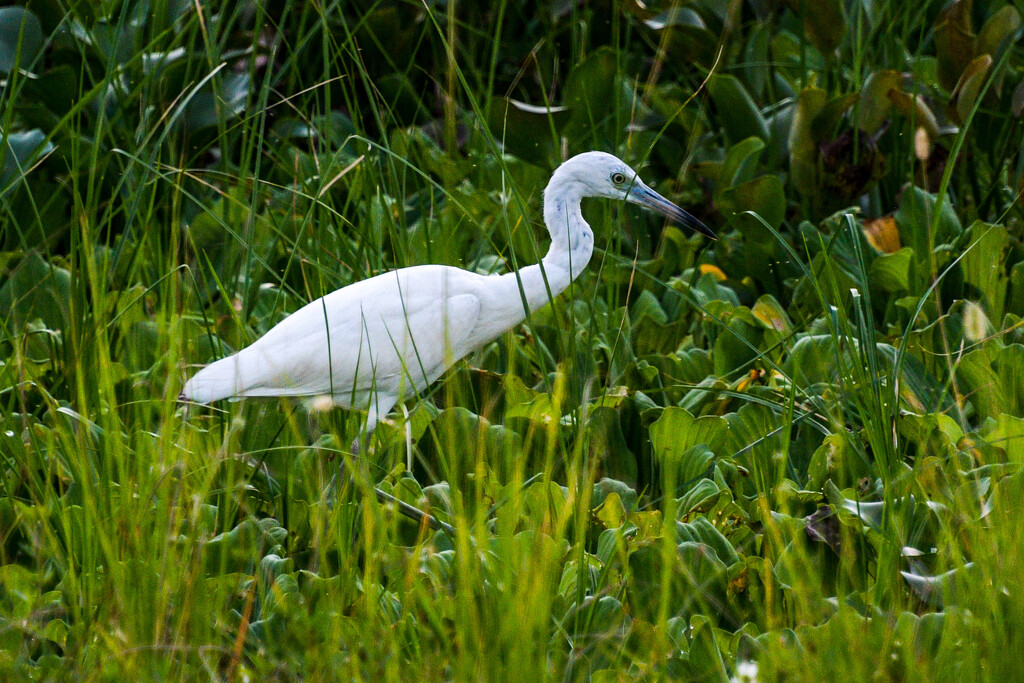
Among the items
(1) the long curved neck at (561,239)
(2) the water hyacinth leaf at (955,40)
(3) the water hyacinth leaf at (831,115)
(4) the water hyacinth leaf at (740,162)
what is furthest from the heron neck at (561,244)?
(2) the water hyacinth leaf at (955,40)

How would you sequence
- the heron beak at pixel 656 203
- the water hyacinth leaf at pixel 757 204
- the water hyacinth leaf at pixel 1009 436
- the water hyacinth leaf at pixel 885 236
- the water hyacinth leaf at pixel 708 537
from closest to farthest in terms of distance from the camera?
1. the water hyacinth leaf at pixel 708 537
2. the water hyacinth leaf at pixel 1009 436
3. the heron beak at pixel 656 203
4. the water hyacinth leaf at pixel 757 204
5. the water hyacinth leaf at pixel 885 236

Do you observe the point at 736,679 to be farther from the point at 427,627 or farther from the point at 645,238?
the point at 645,238

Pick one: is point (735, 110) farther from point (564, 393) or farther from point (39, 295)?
point (39, 295)

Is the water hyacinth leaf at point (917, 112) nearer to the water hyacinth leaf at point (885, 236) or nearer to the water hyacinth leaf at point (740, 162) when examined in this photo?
the water hyacinth leaf at point (885, 236)

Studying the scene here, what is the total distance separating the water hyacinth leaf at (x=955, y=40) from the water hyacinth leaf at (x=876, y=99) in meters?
0.17

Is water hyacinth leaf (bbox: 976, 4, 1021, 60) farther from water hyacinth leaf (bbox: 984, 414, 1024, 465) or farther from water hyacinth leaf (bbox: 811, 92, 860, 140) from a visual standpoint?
water hyacinth leaf (bbox: 984, 414, 1024, 465)

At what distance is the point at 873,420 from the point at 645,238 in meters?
1.72

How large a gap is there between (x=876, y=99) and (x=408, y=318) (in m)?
1.65

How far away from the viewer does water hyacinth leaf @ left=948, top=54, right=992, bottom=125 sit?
3262 mm

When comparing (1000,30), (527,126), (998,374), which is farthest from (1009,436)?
(527,126)

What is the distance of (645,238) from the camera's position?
3.65 metres

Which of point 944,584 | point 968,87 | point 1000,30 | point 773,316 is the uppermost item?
point 1000,30

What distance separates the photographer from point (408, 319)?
2818mm

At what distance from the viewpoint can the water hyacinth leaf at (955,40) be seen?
11.4ft
